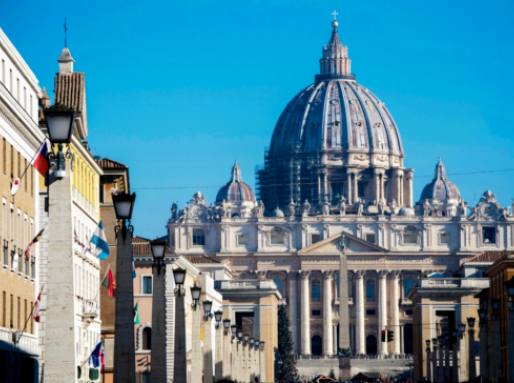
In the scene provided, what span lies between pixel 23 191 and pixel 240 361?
59703mm

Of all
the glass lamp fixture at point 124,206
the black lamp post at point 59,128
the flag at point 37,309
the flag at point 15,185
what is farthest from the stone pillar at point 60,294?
the flag at point 37,309

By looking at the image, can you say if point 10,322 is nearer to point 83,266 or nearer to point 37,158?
point 37,158

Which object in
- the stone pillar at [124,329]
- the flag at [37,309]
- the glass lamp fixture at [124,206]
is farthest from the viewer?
the flag at [37,309]

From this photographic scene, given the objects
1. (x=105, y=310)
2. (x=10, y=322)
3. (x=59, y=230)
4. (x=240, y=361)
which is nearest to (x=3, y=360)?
(x=10, y=322)

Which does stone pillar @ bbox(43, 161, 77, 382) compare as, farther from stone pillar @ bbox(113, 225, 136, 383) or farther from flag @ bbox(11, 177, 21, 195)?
flag @ bbox(11, 177, 21, 195)

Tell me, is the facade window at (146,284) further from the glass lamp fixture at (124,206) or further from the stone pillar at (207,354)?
the glass lamp fixture at (124,206)

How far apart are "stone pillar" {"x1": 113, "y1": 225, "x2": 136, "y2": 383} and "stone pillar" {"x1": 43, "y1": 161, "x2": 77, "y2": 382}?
5.32 meters

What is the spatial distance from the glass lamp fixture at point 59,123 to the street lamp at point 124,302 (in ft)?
19.7

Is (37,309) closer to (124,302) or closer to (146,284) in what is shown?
(124,302)

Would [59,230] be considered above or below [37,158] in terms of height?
below

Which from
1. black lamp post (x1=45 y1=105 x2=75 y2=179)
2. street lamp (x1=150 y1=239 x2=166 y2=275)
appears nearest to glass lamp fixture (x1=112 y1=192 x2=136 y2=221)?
street lamp (x1=150 y1=239 x2=166 y2=275)

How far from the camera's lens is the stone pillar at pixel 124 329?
1273 inches

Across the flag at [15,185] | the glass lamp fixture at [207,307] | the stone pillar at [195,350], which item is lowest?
the stone pillar at [195,350]

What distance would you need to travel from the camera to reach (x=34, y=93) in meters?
48.3
